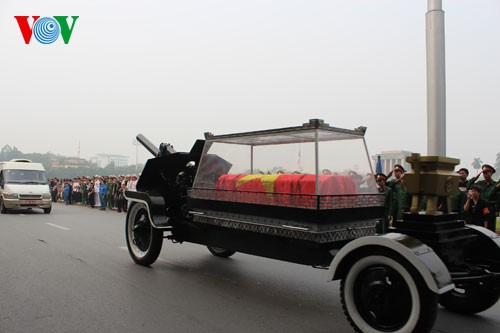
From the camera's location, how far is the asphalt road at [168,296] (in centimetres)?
396

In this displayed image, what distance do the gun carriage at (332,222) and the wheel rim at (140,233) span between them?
24mm

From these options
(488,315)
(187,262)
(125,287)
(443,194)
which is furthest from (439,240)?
(187,262)

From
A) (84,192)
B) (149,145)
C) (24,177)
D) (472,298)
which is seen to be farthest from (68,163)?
(472,298)

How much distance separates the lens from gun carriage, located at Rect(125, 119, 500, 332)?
11.1ft

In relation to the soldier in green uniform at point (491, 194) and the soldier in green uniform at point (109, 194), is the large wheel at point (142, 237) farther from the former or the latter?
the soldier in green uniform at point (109, 194)

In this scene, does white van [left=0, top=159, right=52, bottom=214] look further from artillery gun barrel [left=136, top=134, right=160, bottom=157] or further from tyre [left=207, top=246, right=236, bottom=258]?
tyre [left=207, top=246, right=236, bottom=258]

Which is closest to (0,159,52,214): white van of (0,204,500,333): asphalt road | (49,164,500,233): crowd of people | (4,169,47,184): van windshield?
(4,169,47,184): van windshield

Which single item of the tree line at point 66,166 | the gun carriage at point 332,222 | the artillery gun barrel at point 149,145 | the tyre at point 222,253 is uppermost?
the tree line at point 66,166

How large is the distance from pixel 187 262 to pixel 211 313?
254cm

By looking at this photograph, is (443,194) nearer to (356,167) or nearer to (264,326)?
(356,167)

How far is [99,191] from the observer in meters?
20.5

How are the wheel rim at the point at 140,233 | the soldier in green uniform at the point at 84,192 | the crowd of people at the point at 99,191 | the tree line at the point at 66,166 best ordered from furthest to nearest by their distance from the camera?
the tree line at the point at 66,166 → the soldier in green uniform at the point at 84,192 → the crowd of people at the point at 99,191 → the wheel rim at the point at 140,233

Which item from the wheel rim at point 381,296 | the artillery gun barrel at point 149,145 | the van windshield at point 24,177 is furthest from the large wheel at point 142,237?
the van windshield at point 24,177

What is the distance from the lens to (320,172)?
435cm
